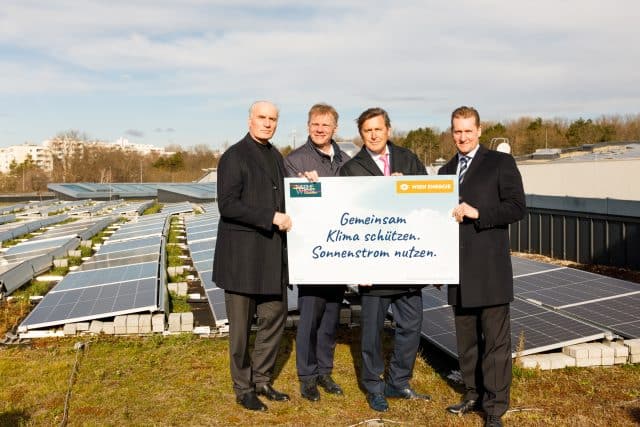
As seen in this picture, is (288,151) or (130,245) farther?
(288,151)

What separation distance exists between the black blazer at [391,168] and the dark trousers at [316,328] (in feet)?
1.67

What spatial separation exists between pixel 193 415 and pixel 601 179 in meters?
15.2

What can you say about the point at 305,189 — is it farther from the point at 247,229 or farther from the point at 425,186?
the point at 425,186

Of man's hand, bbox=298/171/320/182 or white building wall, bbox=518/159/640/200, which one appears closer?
man's hand, bbox=298/171/320/182

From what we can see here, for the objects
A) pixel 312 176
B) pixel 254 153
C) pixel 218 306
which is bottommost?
pixel 218 306

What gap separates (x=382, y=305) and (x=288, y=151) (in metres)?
57.8

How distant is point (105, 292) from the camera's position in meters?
8.18

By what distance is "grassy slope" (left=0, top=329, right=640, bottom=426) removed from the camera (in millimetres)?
4840

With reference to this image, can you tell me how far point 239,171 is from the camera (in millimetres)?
4816

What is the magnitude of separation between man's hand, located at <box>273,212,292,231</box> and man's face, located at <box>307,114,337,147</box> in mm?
795

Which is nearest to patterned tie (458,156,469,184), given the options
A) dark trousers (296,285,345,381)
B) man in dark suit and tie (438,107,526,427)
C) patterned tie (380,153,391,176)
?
man in dark suit and tie (438,107,526,427)

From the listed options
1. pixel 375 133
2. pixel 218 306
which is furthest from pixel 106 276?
pixel 375 133

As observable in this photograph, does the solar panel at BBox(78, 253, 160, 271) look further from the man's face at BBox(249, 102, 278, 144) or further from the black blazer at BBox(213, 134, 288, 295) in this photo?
the man's face at BBox(249, 102, 278, 144)

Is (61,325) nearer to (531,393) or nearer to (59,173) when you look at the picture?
(531,393)
